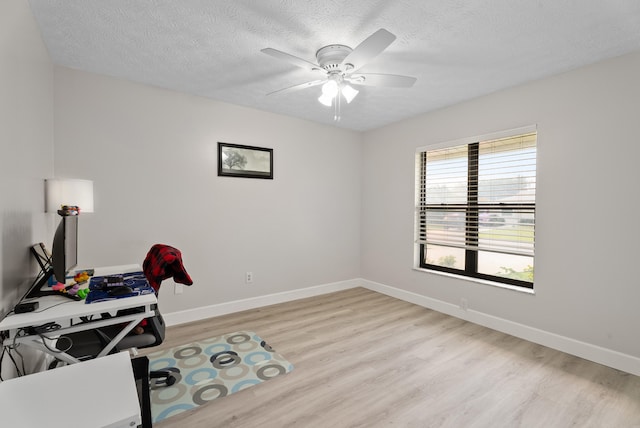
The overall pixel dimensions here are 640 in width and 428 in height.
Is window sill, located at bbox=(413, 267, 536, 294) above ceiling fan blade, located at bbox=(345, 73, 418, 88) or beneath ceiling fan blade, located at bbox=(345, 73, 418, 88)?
beneath

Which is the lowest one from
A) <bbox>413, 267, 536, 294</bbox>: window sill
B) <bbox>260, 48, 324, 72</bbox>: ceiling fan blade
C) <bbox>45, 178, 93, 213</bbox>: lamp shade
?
<bbox>413, 267, 536, 294</bbox>: window sill

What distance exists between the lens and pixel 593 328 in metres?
2.49

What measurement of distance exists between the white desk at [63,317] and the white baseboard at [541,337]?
317cm

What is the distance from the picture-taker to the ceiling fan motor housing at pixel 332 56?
2207mm

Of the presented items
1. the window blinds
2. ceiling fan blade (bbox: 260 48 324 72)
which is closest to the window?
the window blinds

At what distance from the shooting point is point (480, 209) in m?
3.32

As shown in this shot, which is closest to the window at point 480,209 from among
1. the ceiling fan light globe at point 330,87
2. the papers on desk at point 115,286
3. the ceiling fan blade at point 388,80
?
the ceiling fan blade at point 388,80

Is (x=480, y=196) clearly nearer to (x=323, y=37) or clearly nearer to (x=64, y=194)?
(x=323, y=37)

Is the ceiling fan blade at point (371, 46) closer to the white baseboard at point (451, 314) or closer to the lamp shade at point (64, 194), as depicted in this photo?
the lamp shade at point (64, 194)

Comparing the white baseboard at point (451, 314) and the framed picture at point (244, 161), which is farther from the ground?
the framed picture at point (244, 161)

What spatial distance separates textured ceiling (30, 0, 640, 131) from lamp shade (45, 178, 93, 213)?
1.06 metres

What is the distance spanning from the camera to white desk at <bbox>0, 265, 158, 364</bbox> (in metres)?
1.37

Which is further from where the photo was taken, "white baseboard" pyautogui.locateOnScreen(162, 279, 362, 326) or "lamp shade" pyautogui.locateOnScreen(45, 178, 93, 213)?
A: "white baseboard" pyautogui.locateOnScreen(162, 279, 362, 326)

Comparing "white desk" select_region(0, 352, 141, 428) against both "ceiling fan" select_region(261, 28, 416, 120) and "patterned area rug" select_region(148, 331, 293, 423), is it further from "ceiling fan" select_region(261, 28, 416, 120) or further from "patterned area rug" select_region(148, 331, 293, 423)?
"ceiling fan" select_region(261, 28, 416, 120)
